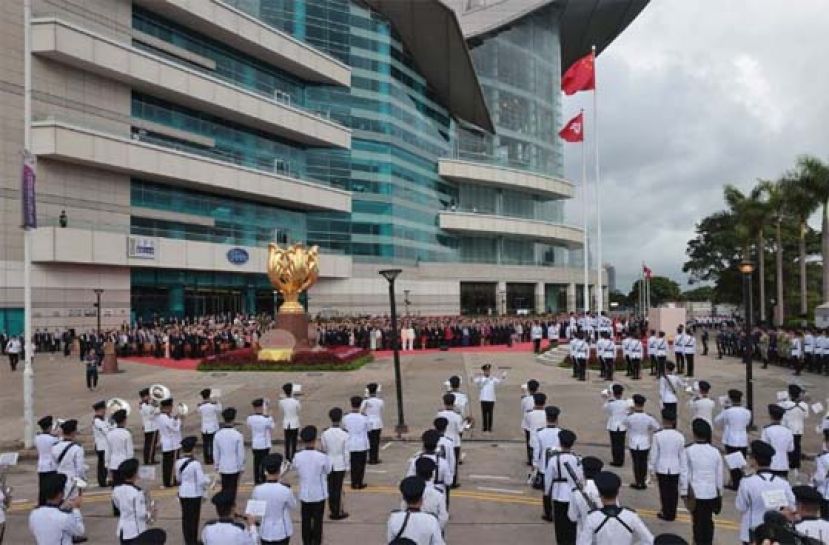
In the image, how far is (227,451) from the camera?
1002cm

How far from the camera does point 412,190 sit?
67.1 meters

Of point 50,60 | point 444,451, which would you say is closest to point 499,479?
point 444,451

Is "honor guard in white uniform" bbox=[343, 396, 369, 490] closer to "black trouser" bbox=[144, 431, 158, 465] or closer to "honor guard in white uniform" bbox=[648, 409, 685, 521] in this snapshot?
"black trouser" bbox=[144, 431, 158, 465]

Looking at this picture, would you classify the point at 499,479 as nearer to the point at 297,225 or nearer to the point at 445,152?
the point at 297,225

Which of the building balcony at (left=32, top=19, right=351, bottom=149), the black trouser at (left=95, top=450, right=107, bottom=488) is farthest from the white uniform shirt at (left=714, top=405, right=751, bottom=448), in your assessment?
the building balcony at (left=32, top=19, right=351, bottom=149)

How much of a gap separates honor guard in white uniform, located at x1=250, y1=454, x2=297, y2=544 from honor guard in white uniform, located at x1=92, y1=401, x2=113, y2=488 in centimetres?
483

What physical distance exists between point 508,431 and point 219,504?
37.2ft

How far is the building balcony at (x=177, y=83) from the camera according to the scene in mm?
39156

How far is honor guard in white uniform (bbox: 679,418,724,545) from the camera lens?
329 inches

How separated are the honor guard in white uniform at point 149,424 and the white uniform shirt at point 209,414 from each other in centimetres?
98

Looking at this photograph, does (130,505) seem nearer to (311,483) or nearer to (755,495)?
(311,483)

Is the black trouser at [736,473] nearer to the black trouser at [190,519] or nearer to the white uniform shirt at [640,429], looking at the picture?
the white uniform shirt at [640,429]

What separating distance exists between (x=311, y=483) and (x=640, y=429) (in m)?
5.57

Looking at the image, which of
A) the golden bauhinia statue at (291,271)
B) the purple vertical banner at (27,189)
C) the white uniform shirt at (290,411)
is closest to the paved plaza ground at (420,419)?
the white uniform shirt at (290,411)
